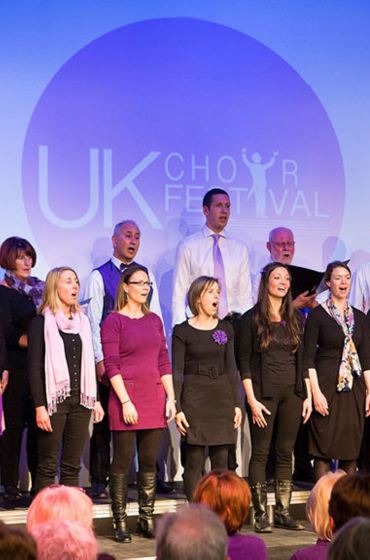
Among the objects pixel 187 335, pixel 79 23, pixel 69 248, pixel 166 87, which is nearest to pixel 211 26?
pixel 166 87

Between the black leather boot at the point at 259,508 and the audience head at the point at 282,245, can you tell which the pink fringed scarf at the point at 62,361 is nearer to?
the black leather boot at the point at 259,508

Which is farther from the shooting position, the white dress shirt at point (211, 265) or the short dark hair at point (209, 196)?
the short dark hair at point (209, 196)

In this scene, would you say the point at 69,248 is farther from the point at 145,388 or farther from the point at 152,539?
the point at 152,539

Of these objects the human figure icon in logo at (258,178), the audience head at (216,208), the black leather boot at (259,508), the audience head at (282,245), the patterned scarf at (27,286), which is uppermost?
the human figure icon in logo at (258,178)

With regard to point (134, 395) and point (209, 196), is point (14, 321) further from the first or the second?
point (209, 196)

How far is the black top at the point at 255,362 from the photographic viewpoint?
488 centimetres

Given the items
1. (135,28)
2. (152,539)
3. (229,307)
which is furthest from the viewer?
(135,28)

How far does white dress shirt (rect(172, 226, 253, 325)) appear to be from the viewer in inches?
220

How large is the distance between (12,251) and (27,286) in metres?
0.22

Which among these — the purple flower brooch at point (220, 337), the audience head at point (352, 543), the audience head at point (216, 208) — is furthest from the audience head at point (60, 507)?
the audience head at point (216, 208)

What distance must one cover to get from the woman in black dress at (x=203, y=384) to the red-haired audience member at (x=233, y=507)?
1935 millimetres

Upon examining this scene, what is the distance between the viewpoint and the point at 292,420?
491 centimetres

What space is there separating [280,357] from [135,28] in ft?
8.50

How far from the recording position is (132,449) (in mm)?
4590
